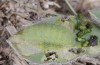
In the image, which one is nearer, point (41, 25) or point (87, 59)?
point (41, 25)

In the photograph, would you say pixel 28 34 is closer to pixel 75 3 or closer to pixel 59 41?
pixel 59 41

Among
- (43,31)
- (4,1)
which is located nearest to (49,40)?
(43,31)

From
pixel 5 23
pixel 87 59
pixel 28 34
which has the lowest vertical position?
pixel 87 59

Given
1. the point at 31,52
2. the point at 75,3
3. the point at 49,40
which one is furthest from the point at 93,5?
the point at 31,52

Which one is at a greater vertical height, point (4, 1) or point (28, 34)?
point (4, 1)

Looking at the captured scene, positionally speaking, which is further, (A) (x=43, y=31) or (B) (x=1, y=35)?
(B) (x=1, y=35)

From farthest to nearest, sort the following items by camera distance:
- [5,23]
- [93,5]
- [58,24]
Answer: [93,5] → [5,23] → [58,24]

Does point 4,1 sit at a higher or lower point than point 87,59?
higher

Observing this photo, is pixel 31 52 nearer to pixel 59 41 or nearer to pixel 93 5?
pixel 59 41

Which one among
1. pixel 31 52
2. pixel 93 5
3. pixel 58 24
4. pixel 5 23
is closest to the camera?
pixel 31 52
